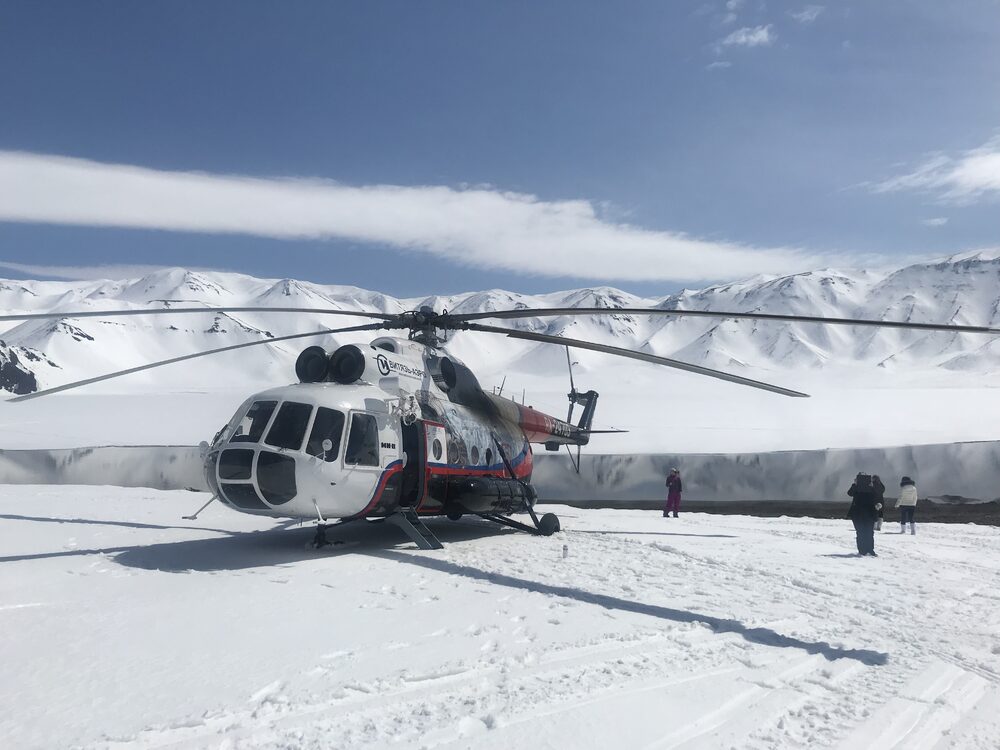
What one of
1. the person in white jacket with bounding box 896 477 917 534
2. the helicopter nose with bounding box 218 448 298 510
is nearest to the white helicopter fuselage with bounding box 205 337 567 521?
the helicopter nose with bounding box 218 448 298 510

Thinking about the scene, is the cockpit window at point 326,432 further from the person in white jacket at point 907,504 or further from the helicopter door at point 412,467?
the person in white jacket at point 907,504

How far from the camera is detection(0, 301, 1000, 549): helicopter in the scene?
788 cm

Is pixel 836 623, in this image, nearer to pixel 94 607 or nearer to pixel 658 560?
pixel 658 560

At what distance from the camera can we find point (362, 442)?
877 centimetres

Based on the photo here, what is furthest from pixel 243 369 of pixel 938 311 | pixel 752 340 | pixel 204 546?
pixel 938 311

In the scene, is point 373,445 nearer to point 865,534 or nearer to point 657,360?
point 657,360

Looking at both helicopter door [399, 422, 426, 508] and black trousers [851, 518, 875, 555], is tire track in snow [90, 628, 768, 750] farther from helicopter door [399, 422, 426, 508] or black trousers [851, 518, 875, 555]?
black trousers [851, 518, 875, 555]

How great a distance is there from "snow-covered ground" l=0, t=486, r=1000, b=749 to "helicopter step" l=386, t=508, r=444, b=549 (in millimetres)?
190

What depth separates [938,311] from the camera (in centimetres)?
18412

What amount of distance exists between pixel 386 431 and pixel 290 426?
1446 mm

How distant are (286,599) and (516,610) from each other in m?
2.00

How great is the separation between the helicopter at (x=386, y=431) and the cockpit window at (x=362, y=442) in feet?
0.05

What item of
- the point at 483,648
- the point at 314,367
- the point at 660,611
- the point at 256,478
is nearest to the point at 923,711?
the point at 660,611

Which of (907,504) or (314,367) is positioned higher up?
(314,367)
